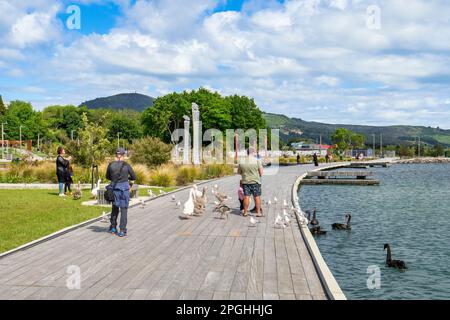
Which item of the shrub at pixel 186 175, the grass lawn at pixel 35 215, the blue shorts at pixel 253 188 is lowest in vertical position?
the grass lawn at pixel 35 215

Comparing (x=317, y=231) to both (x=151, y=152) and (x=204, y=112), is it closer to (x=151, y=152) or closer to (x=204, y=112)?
(x=151, y=152)

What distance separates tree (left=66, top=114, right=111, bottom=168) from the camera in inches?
824

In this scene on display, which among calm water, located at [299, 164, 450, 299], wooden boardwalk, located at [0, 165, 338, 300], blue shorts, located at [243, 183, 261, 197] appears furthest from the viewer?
blue shorts, located at [243, 183, 261, 197]

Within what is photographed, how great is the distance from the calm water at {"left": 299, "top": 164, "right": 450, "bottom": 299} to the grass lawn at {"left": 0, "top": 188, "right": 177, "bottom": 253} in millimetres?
6977

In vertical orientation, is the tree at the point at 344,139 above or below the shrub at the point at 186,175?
above

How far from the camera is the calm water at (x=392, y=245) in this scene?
32.8ft

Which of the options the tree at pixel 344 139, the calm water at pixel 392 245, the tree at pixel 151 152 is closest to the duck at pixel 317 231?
the calm water at pixel 392 245

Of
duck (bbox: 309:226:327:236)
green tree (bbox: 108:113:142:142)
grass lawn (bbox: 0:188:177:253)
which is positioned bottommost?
duck (bbox: 309:226:327:236)

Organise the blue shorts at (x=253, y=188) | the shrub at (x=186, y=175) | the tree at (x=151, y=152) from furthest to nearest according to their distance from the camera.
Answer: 1. the tree at (x=151, y=152)
2. the shrub at (x=186, y=175)
3. the blue shorts at (x=253, y=188)

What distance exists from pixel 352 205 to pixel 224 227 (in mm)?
14738

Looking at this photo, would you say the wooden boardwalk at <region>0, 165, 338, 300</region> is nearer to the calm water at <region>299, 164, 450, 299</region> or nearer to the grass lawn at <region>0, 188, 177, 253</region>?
the grass lawn at <region>0, 188, 177, 253</region>

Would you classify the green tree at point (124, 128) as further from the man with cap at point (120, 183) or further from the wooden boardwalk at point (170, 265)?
the man with cap at point (120, 183)

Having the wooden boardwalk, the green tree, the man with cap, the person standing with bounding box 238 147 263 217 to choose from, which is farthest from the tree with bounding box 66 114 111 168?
the green tree

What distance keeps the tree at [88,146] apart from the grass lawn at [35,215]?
2449mm
